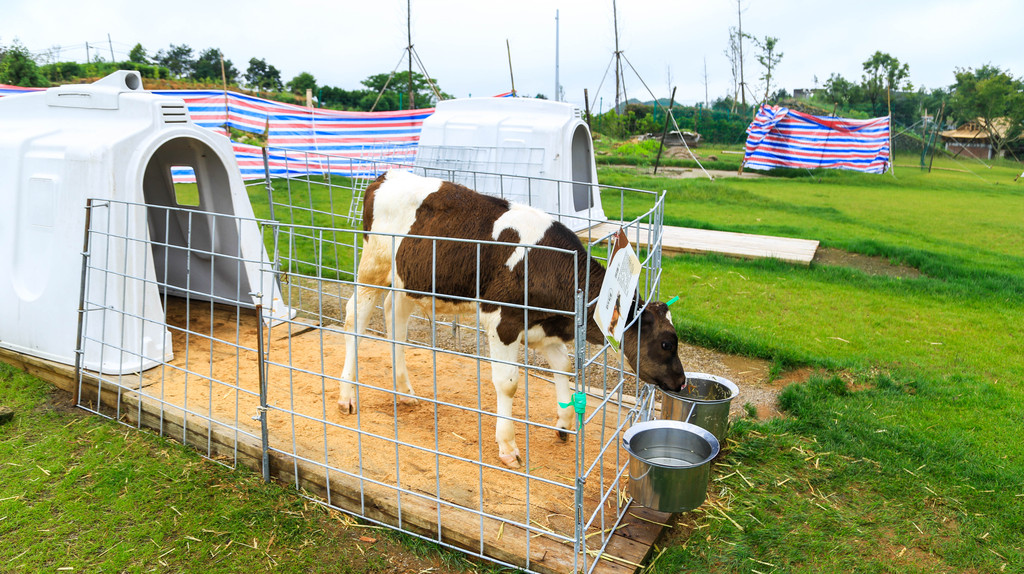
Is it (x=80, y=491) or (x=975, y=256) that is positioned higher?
(x=975, y=256)

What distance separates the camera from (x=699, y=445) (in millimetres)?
3818

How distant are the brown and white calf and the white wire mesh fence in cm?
7

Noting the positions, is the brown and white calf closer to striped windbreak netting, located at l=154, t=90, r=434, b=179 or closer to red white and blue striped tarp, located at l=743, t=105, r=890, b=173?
striped windbreak netting, located at l=154, t=90, r=434, b=179

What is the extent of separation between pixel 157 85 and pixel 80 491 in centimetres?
2172

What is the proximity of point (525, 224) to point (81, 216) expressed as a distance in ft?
10.6

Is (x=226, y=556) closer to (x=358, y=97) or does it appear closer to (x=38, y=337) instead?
(x=38, y=337)

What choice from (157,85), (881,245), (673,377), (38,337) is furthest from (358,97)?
(673,377)

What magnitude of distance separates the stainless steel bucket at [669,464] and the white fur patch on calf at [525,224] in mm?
1239

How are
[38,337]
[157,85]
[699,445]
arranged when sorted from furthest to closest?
[157,85], [38,337], [699,445]

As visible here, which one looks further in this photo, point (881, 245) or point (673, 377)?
point (881, 245)

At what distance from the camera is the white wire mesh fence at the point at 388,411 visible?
332 cm

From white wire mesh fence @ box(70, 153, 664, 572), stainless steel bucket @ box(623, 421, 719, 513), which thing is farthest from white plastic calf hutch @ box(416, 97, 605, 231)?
stainless steel bucket @ box(623, 421, 719, 513)

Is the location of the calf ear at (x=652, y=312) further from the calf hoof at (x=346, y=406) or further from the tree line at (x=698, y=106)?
the tree line at (x=698, y=106)

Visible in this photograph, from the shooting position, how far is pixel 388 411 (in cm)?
471
